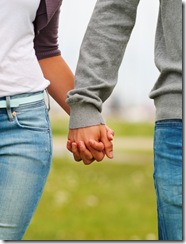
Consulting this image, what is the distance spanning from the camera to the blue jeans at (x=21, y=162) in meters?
3.15

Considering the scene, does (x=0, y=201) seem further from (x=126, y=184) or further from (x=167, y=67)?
(x=126, y=184)

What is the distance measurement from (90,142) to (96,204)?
622cm

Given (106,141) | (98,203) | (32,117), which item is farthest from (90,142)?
(98,203)

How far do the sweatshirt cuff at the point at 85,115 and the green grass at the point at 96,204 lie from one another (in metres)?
2.97

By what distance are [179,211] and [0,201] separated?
721 millimetres

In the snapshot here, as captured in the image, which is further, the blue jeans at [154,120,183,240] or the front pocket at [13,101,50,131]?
the front pocket at [13,101,50,131]

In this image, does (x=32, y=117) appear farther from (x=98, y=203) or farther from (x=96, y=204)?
(x=98, y=203)

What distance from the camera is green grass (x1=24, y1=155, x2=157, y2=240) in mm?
7230

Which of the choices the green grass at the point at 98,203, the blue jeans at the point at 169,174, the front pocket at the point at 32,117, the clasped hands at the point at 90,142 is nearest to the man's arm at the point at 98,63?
the clasped hands at the point at 90,142

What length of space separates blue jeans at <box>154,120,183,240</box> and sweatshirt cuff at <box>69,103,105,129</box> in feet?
0.90

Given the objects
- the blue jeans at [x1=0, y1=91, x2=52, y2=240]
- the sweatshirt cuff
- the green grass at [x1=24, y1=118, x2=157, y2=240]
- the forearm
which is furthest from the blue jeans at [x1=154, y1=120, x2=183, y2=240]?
the green grass at [x1=24, y1=118, x2=157, y2=240]

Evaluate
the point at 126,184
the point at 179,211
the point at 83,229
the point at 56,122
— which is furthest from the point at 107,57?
the point at 56,122

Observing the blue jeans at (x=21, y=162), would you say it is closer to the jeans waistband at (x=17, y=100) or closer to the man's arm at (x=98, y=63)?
the jeans waistband at (x=17, y=100)

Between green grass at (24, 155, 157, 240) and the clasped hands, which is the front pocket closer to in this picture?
the clasped hands
